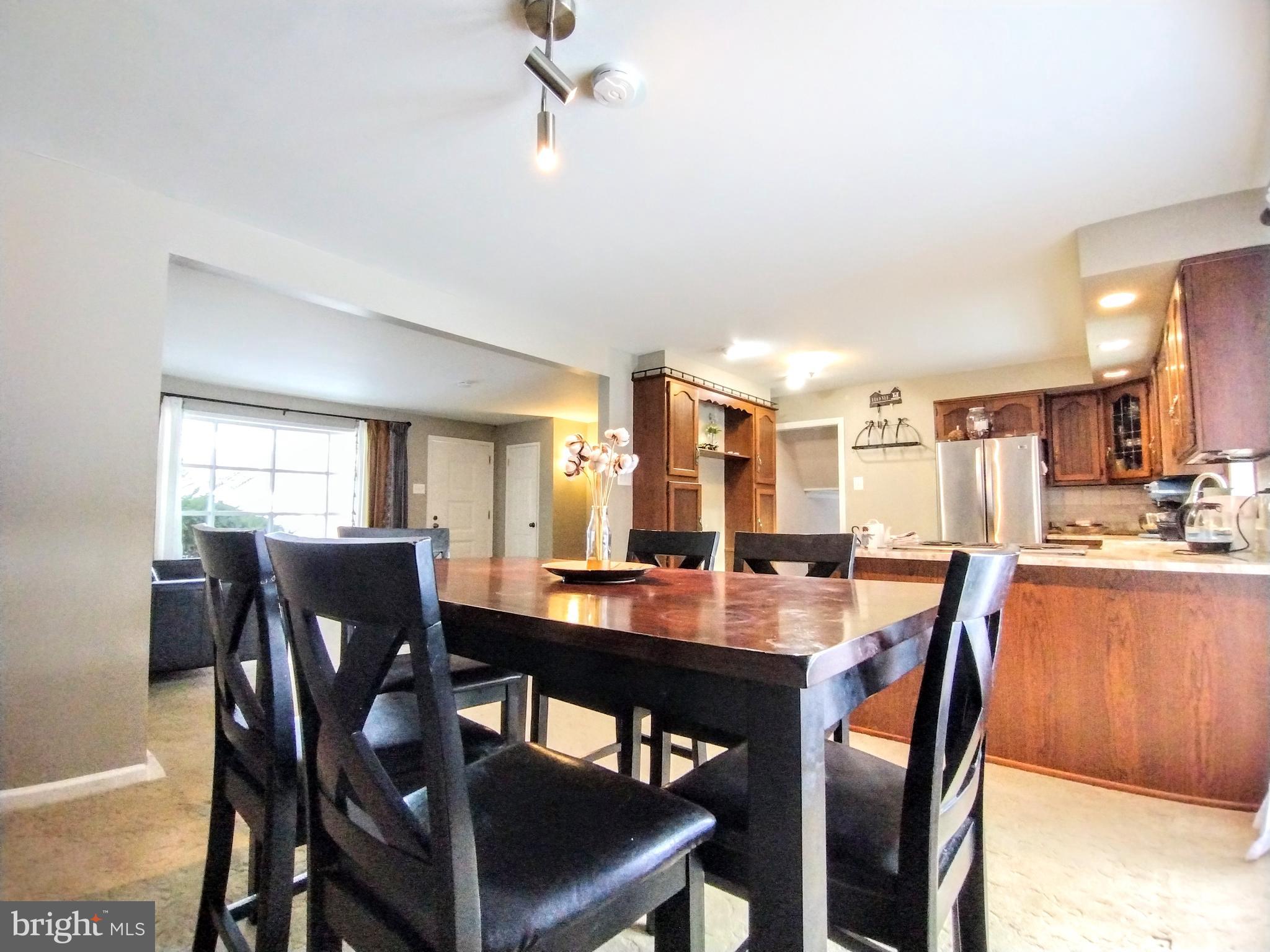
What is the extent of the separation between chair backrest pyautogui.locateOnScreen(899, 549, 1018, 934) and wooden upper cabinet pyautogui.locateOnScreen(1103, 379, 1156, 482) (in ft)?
15.1

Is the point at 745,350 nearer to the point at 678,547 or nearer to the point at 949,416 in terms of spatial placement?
the point at 949,416

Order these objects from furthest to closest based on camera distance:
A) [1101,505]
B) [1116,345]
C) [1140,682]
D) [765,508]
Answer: [765,508] < [1101,505] < [1116,345] < [1140,682]

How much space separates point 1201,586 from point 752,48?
2.43m

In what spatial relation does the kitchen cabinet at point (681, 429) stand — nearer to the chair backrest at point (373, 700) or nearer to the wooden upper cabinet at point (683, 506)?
the wooden upper cabinet at point (683, 506)

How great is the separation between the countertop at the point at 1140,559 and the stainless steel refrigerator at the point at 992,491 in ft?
4.84

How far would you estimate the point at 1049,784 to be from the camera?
89.5 inches

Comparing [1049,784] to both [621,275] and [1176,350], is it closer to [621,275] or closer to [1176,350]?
[1176,350]

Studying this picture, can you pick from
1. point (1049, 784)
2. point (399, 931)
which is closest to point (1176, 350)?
point (1049, 784)

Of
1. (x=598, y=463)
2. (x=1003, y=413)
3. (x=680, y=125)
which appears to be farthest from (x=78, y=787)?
(x=1003, y=413)

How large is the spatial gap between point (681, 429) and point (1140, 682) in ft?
9.89

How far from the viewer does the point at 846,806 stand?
93 centimetres

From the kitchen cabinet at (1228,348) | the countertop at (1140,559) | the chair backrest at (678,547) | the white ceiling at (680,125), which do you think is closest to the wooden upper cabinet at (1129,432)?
the countertop at (1140,559)

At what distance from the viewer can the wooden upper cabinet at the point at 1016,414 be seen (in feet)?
15.7

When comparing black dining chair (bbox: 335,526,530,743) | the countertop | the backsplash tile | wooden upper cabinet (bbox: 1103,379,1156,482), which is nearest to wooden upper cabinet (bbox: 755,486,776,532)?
→ the backsplash tile
